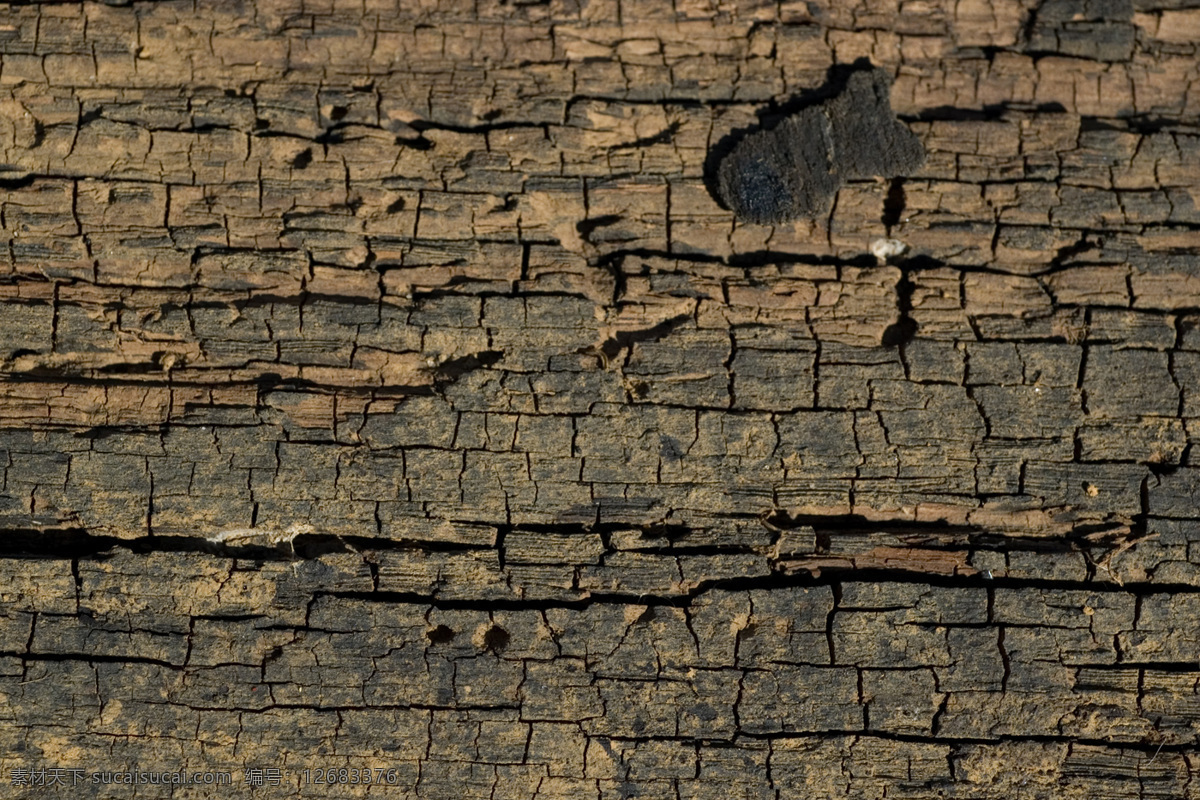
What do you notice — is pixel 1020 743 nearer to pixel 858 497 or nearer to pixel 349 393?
pixel 858 497

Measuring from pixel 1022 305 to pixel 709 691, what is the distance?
1823 mm

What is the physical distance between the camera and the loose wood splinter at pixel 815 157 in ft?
10.7

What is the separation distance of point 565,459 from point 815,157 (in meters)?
1.51

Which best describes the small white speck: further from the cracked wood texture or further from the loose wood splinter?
the loose wood splinter

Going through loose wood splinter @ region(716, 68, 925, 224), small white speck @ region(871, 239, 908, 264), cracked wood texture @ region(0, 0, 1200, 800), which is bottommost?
cracked wood texture @ region(0, 0, 1200, 800)

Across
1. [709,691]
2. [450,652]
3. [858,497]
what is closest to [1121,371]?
[858,497]

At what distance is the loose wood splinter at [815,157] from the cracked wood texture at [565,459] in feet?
0.30

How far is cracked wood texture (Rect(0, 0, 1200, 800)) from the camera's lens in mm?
2986

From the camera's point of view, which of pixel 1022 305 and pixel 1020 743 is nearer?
pixel 1020 743

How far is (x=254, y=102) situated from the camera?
3.31 metres

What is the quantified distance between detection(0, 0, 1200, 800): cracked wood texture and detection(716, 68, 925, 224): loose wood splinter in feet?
0.30

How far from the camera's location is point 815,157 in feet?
10.8

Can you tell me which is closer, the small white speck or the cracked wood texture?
the cracked wood texture

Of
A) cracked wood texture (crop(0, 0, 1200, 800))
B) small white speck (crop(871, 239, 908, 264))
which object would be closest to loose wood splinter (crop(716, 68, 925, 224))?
cracked wood texture (crop(0, 0, 1200, 800))
